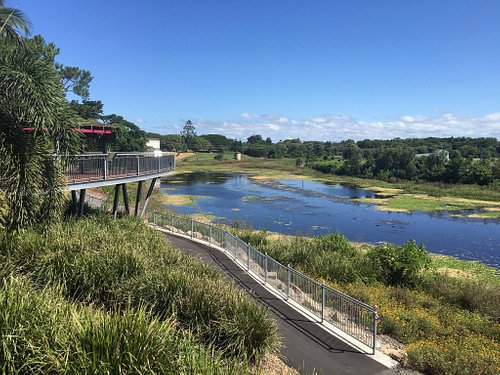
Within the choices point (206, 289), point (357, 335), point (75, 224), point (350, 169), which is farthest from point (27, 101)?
point (350, 169)

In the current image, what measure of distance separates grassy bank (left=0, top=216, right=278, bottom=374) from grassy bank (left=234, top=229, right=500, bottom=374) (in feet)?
15.1

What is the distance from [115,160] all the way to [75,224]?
5.54 meters

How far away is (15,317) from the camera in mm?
6145

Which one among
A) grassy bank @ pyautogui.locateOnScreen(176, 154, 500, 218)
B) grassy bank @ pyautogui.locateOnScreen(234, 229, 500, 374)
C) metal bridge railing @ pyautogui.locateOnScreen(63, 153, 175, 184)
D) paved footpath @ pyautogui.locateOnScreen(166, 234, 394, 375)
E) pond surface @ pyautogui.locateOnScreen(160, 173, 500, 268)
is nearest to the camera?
paved footpath @ pyautogui.locateOnScreen(166, 234, 394, 375)

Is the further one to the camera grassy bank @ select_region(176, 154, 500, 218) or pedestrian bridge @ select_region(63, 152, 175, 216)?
grassy bank @ select_region(176, 154, 500, 218)

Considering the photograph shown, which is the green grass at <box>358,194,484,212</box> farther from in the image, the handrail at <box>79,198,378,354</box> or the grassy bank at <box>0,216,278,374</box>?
the grassy bank at <box>0,216,278,374</box>

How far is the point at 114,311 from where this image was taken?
8.49 metres

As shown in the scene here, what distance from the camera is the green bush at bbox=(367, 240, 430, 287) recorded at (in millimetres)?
18234

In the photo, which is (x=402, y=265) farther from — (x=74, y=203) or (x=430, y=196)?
(x=430, y=196)

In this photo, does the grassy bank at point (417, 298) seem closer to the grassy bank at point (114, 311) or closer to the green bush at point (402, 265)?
the green bush at point (402, 265)

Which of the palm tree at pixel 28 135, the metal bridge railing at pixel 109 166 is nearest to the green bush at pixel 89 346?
the palm tree at pixel 28 135

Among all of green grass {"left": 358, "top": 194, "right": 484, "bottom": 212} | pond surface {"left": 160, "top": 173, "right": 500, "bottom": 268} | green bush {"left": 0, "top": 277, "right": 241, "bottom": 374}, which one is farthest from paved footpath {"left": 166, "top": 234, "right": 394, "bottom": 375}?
green grass {"left": 358, "top": 194, "right": 484, "bottom": 212}

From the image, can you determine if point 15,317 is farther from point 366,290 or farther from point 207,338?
point 366,290

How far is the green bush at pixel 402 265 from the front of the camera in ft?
59.8
